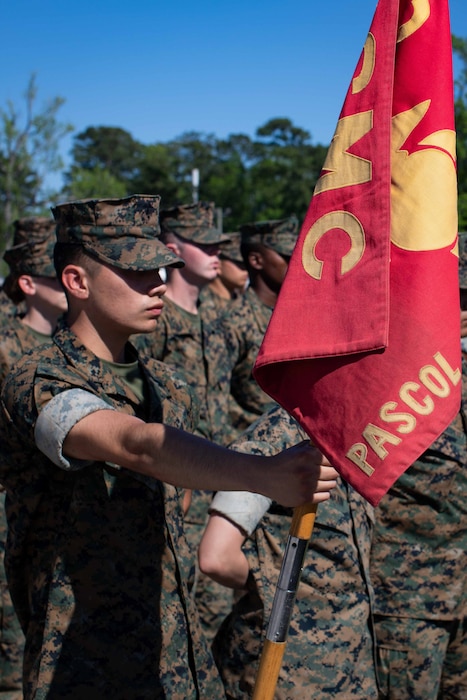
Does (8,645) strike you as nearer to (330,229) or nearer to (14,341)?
(14,341)

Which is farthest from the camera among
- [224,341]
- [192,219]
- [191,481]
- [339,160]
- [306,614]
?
[192,219]

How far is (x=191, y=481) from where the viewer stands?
228 cm

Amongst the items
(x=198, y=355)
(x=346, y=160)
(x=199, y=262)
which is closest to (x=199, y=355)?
(x=198, y=355)

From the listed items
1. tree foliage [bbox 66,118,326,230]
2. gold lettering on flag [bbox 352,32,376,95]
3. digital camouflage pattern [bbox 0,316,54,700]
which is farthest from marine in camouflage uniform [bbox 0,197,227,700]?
tree foliage [bbox 66,118,326,230]

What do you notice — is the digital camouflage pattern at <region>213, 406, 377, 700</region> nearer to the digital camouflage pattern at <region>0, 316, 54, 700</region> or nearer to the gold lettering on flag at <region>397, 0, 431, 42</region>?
the gold lettering on flag at <region>397, 0, 431, 42</region>

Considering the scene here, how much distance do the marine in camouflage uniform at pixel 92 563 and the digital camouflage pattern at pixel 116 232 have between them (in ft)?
0.07

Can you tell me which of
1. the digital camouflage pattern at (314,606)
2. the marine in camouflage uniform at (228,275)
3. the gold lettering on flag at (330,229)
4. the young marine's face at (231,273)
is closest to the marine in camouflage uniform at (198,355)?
the digital camouflage pattern at (314,606)

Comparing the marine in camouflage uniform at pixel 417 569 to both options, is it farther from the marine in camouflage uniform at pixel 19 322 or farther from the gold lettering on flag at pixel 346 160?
the marine in camouflage uniform at pixel 19 322

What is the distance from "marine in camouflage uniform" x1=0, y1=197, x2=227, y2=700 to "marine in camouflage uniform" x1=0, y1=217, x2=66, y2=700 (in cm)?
228

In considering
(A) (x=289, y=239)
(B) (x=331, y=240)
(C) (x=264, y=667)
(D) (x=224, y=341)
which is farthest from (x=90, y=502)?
(A) (x=289, y=239)

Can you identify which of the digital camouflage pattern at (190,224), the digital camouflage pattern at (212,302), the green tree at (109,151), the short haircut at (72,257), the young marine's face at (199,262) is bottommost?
the short haircut at (72,257)

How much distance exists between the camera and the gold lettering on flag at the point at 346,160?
240 centimetres

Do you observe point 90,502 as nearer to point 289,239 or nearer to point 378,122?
point 378,122

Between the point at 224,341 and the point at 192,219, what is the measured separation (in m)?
1.25
